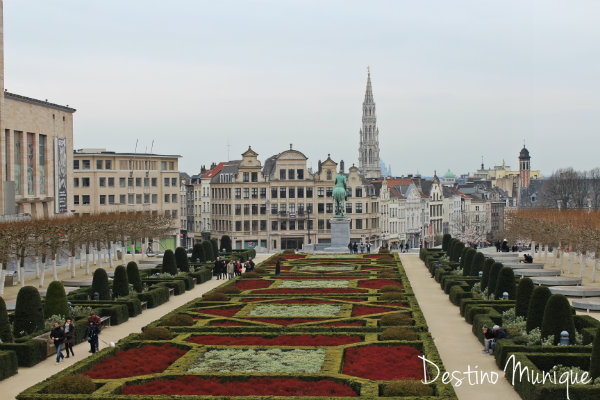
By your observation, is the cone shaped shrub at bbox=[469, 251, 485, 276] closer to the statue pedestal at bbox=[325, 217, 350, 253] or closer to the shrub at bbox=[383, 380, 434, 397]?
the statue pedestal at bbox=[325, 217, 350, 253]

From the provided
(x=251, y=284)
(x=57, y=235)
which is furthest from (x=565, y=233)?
(x=57, y=235)

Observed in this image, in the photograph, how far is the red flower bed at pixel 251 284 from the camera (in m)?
49.3

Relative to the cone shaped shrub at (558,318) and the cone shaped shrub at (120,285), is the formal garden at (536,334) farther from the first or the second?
the cone shaped shrub at (120,285)

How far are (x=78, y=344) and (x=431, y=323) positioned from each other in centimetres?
1514

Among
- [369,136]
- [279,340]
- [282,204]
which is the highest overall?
[369,136]

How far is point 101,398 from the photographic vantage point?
21.9 meters

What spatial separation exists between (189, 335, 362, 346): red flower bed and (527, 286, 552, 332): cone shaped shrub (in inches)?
248

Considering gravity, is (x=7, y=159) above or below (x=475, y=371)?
above

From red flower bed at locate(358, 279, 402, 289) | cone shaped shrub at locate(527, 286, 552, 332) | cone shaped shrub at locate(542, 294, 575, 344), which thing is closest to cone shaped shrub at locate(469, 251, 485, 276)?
red flower bed at locate(358, 279, 402, 289)

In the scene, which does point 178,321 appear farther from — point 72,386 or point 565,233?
point 565,233

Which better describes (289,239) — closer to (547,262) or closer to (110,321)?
(547,262)

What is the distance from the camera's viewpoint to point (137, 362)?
26984 mm

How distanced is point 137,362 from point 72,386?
417 cm

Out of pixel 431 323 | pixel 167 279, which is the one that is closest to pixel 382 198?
pixel 167 279
